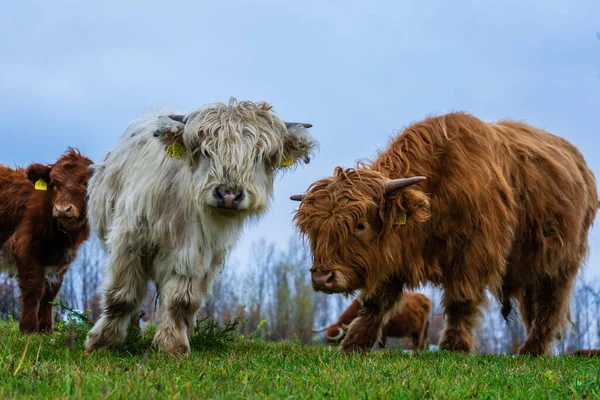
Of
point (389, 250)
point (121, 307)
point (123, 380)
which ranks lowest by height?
point (123, 380)

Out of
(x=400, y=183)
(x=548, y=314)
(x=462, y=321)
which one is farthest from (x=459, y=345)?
(x=548, y=314)

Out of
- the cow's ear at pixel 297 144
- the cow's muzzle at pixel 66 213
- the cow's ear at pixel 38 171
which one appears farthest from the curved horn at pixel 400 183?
the cow's ear at pixel 38 171

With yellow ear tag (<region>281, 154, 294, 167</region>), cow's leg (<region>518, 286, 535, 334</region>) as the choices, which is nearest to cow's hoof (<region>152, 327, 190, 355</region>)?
yellow ear tag (<region>281, 154, 294, 167</region>)

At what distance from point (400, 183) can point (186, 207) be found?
6.24ft

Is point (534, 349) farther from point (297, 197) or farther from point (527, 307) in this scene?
point (297, 197)

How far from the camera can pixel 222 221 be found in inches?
253

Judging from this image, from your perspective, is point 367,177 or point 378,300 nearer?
point 367,177

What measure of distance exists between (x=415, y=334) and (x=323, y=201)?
11012 millimetres

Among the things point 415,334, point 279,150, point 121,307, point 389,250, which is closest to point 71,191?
point 121,307

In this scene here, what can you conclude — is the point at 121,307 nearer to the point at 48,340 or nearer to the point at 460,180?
the point at 48,340

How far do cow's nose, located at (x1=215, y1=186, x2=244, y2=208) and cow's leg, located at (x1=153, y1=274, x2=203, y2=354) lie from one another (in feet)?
2.56

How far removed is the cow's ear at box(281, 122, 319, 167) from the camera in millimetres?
6781

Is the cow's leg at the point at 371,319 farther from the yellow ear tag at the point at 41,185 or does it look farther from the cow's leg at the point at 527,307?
the yellow ear tag at the point at 41,185

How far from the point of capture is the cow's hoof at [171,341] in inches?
241
